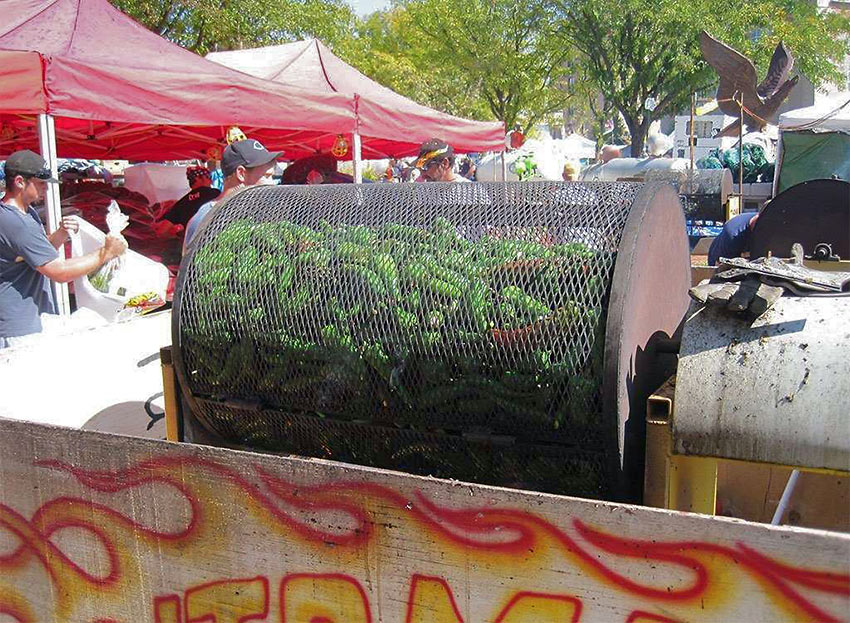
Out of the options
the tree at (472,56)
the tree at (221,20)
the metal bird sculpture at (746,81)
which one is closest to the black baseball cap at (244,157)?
the metal bird sculpture at (746,81)

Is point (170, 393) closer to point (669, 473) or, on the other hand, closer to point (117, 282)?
point (669, 473)

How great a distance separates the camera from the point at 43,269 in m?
4.16

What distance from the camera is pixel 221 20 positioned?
1711 cm

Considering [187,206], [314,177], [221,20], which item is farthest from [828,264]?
[221,20]

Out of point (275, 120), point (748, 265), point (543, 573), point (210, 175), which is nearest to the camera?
point (543, 573)

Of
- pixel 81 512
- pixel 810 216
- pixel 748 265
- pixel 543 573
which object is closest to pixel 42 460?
pixel 81 512

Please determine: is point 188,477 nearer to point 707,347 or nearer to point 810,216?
point 707,347

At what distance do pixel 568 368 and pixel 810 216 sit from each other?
2839mm

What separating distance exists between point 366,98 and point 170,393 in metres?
6.29

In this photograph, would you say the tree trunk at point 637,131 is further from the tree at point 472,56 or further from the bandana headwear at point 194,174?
the bandana headwear at point 194,174

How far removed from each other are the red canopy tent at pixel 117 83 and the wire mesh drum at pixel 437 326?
3.27 meters

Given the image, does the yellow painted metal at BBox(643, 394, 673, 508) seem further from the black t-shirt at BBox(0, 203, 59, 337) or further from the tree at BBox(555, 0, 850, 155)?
the tree at BBox(555, 0, 850, 155)

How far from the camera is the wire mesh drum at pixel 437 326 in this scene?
6.44 ft

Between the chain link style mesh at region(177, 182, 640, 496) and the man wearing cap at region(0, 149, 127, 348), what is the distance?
6.92 ft
